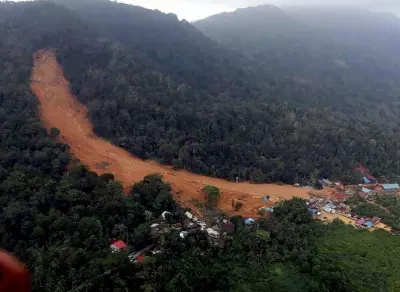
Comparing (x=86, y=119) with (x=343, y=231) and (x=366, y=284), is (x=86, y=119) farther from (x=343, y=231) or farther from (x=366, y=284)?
(x=366, y=284)

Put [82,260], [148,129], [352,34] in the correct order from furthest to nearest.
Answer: [352,34] < [148,129] < [82,260]

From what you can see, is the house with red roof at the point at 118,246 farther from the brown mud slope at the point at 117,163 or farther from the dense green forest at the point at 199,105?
the dense green forest at the point at 199,105

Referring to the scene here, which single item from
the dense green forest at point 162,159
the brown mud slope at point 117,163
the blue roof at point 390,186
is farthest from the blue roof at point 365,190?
the brown mud slope at point 117,163

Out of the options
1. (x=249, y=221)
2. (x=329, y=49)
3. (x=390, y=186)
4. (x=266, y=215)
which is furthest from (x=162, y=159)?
(x=329, y=49)

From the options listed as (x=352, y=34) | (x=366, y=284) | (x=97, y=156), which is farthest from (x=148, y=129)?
(x=352, y=34)

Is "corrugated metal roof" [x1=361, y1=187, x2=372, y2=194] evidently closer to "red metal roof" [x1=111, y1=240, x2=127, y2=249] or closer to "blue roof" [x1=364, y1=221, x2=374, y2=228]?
"blue roof" [x1=364, y1=221, x2=374, y2=228]

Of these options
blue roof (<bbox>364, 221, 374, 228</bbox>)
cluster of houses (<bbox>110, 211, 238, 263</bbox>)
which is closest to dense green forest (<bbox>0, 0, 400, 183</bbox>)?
blue roof (<bbox>364, 221, 374, 228</bbox>)

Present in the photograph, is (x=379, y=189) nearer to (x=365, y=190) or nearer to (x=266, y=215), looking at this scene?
(x=365, y=190)
